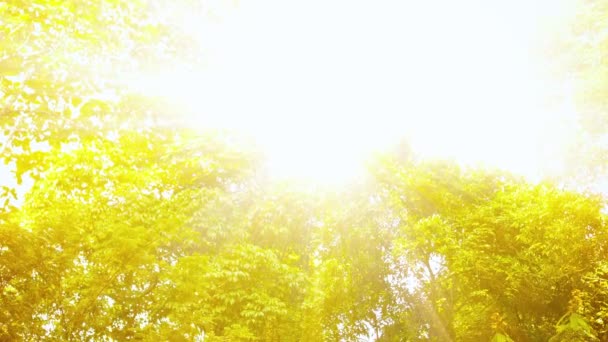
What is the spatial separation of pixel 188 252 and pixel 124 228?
6.92 m

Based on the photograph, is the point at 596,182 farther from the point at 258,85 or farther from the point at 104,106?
the point at 104,106

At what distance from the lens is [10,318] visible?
4.92m

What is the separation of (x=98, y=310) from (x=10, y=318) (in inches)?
190

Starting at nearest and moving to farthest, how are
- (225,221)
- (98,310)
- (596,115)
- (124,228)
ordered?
(124,228) → (98,310) → (225,221) → (596,115)

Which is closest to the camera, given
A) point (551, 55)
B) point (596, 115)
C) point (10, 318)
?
point (10, 318)

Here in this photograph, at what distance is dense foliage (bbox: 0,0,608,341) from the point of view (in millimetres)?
6594

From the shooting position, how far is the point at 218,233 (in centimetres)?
1179

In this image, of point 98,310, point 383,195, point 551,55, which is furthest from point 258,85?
point 551,55

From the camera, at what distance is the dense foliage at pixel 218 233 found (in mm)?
6594

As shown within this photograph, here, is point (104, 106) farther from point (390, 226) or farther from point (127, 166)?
point (390, 226)

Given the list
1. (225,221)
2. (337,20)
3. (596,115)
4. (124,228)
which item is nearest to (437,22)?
(337,20)

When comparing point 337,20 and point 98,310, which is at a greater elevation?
point 337,20

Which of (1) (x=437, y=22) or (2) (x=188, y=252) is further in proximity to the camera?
(1) (x=437, y=22)

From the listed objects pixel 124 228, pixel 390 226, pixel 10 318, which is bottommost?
pixel 10 318
